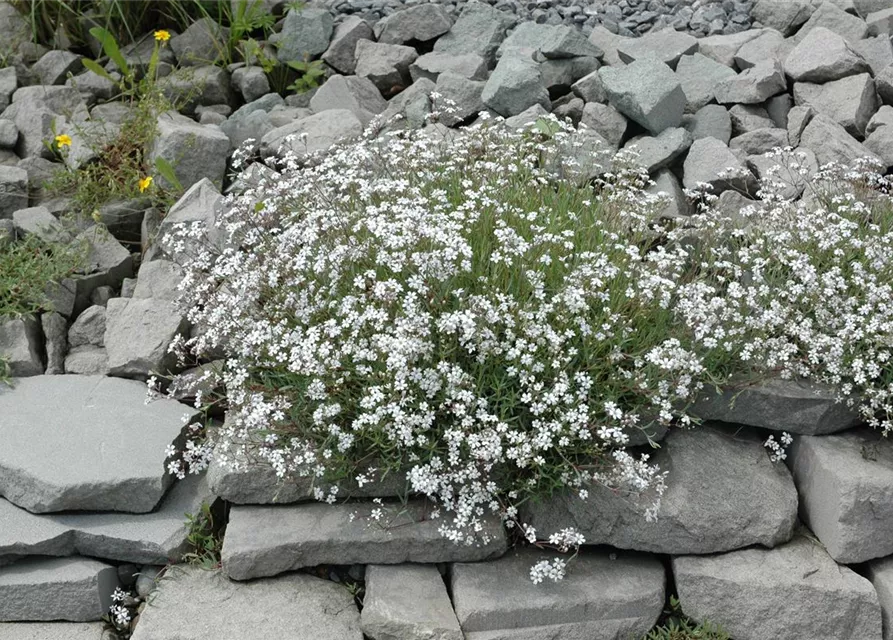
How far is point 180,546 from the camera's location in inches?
168

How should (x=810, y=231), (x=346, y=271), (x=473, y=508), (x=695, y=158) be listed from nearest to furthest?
(x=473, y=508) < (x=346, y=271) < (x=810, y=231) < (x=695, y=158)

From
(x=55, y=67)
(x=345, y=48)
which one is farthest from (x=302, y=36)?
(x=55, y=67)

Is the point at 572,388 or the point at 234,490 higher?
the point at 572,388

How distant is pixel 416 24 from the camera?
7297mm

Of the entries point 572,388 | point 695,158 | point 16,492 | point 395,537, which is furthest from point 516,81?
point 16,492

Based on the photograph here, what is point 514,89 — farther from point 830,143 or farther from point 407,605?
point 407,605

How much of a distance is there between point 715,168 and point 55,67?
4590mm

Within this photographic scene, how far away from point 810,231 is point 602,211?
979 millimetres

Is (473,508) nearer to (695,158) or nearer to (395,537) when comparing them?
(395,537)

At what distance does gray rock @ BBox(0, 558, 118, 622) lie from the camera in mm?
4152

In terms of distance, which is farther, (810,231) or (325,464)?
(810,231)

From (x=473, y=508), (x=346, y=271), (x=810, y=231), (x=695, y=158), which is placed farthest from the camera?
(x=695, y=158)

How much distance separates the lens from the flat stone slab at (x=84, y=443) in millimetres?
4227

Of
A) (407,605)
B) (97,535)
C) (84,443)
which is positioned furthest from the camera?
(84,443)
